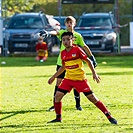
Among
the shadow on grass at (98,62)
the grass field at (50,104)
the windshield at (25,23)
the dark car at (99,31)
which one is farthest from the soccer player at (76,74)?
the windshield at (25,23)

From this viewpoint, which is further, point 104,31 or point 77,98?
point 104,31

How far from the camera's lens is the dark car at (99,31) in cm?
2883

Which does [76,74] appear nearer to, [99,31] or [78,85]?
[78,85]

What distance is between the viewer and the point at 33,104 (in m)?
12.6

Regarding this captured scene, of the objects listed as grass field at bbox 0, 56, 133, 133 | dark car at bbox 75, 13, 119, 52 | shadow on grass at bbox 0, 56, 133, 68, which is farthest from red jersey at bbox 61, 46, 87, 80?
dark car at bbox 75, 13, 119, 52

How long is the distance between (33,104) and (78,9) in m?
32.0

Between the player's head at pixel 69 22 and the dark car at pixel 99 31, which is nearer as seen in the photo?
the player's head at pixel 69 22

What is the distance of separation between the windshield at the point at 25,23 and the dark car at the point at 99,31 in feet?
6.09

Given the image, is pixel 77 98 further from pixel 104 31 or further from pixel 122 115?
pixel 104 31

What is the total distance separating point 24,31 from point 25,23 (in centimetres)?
57

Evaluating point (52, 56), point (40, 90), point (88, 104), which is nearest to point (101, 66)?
point (52, 56)

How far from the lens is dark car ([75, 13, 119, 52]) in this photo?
2883 cm

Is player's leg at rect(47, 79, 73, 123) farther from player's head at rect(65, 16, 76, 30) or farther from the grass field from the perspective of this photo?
player's head at rect(65, 16, 76, 30)

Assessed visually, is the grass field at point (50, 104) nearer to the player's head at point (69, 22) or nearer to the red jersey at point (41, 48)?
the player's head at point (69, 22)
